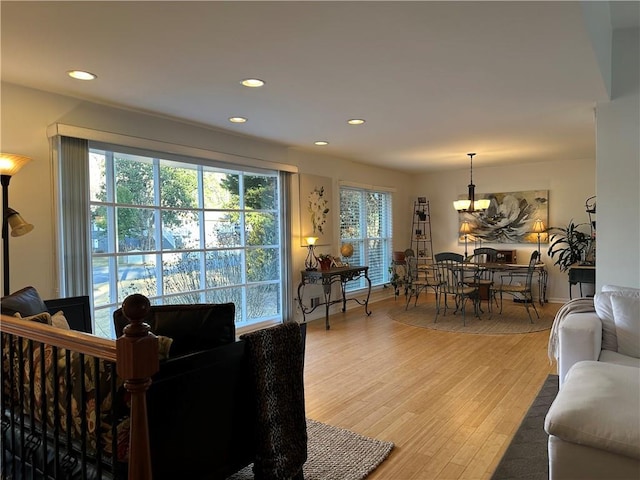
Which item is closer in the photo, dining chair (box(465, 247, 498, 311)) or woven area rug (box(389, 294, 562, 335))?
woven area rug (box(389, 294, 562, 335))

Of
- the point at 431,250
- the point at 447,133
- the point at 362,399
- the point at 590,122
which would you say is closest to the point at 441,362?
the point at 362,399

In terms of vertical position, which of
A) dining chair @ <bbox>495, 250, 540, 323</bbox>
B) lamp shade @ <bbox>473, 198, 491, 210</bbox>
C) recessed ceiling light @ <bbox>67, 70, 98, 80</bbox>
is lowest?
dining chair @ <bbox>495, 250, 540, 323</bbox>

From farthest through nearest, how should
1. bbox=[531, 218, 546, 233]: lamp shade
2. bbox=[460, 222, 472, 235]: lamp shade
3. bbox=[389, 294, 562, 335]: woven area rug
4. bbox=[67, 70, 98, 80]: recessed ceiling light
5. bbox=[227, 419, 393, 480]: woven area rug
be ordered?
bbox=[460, 222, 472, 235]: lamp shade < bbox=[531, 218, 546, 233]: lamp shade < bbox=[389, 294, 562, 335]: woven area rug < bbox=[67, 70, 98, 80]: recessed ceiling light < bbox=[227, 419, 393, 480]: woven area rug

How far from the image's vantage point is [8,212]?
2926 millimetres

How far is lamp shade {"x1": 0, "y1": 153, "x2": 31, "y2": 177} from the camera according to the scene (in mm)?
2852

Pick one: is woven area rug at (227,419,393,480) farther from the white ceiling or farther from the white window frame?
the white window frame

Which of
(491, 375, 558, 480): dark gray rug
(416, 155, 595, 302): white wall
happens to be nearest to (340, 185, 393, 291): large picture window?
(416, 155, 595, 302): white wall

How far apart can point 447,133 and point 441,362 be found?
248cm

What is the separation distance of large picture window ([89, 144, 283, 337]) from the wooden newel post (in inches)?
107

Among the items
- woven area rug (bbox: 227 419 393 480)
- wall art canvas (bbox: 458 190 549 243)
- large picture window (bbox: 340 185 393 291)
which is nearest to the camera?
woven area rug (bbox: 227 419 393 480)

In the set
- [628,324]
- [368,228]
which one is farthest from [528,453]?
[368,228]

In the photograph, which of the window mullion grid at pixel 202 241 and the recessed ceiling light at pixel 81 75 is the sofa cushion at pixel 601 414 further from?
the window mullion grid at pixel 202 241

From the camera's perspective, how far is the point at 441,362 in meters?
4.16

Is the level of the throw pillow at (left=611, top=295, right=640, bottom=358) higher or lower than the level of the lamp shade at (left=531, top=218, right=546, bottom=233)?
lower
